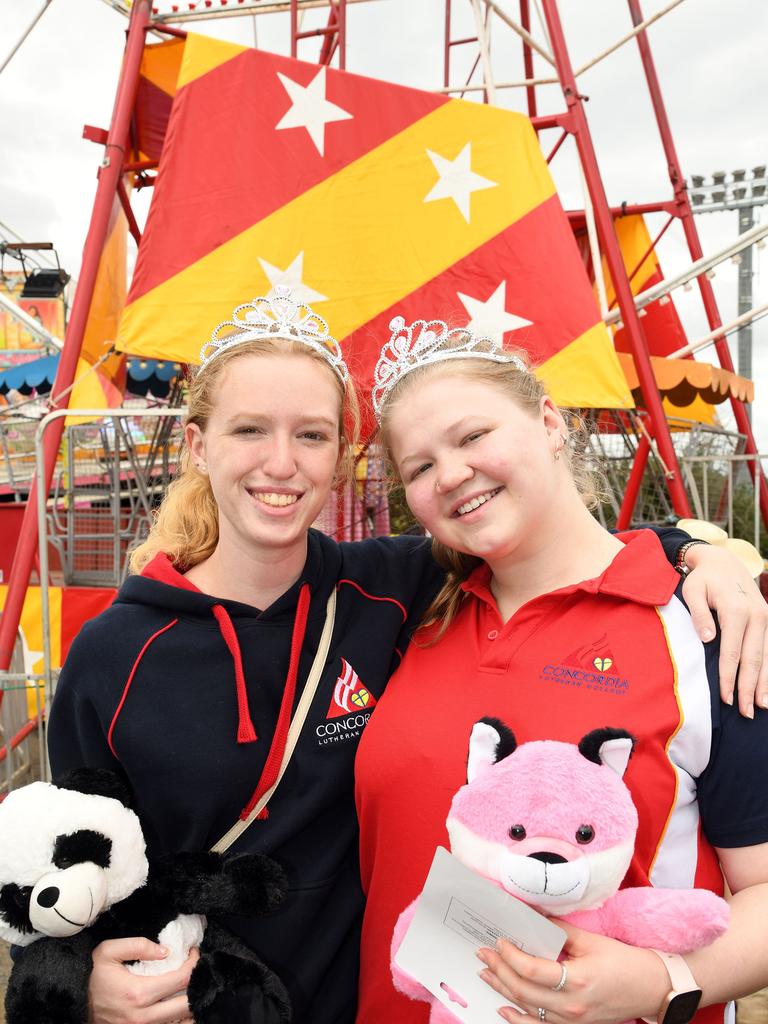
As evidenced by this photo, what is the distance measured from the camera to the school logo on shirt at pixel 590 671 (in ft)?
4.43

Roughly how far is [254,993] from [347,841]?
0.34m

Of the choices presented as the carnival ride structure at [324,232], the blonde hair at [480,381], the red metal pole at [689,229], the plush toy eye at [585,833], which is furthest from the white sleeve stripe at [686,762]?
the red metal pole at [689,229]

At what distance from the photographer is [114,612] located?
5.39 ft

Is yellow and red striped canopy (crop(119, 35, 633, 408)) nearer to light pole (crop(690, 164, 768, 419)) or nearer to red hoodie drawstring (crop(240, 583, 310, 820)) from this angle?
red hoodie drawstring (crop(240, 583, 310, 820))

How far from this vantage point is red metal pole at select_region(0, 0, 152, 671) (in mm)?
4309

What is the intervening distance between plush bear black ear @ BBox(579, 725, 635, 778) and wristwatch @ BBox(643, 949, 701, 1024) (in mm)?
311

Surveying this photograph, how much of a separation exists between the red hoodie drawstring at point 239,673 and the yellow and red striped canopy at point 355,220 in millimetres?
2549

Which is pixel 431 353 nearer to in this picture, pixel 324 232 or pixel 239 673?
pixel 239 673

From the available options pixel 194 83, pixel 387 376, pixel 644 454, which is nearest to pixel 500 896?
pixel 387 376

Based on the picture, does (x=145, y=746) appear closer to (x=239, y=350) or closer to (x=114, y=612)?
(x=114, y=612)

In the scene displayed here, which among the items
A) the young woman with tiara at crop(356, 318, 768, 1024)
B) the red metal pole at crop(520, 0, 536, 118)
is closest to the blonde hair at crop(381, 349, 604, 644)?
the young woman with tiara at crop(356, 318, 768, 1024)

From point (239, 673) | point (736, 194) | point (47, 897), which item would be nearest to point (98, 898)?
point (47, 897)

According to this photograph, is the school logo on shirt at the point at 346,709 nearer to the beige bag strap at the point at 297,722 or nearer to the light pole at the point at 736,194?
the beige bag strap at the point at 297,722

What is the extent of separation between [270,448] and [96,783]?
760mm
